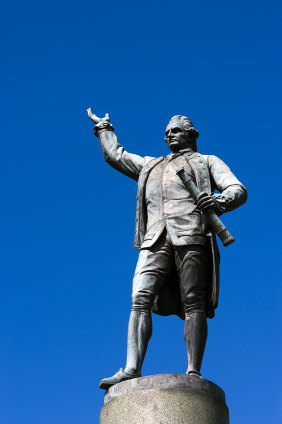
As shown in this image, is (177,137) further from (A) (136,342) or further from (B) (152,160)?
(A) (136,342)

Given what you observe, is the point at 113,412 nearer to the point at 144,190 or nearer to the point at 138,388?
the point at 138,388

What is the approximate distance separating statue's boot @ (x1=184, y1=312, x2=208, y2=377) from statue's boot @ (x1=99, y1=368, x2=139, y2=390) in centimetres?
67

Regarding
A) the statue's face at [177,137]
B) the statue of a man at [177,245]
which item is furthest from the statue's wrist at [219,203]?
the statue's face at [177,137]

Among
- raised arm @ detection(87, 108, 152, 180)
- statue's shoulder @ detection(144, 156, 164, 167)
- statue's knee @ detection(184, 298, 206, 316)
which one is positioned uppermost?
raised arm @ detection(87, 108, 152, 180)

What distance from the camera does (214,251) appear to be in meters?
8.85

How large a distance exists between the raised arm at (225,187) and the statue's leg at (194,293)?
0.58 meters

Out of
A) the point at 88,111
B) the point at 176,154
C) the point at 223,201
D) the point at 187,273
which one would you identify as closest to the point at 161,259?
the point at 187,273

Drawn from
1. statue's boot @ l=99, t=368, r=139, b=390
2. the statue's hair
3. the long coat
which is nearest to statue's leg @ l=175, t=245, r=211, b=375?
the long coat

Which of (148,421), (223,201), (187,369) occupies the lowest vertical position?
→ (148,421)

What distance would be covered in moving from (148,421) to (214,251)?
A: 2.23m

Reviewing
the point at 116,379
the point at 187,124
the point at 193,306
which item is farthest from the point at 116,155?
the point at 116,379

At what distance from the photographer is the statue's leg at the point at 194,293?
8.45 metres

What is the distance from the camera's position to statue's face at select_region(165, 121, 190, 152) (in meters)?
9.90

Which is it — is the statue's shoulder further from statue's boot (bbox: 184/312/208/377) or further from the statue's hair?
statue's boot (bbox: 184/312/208/377)
